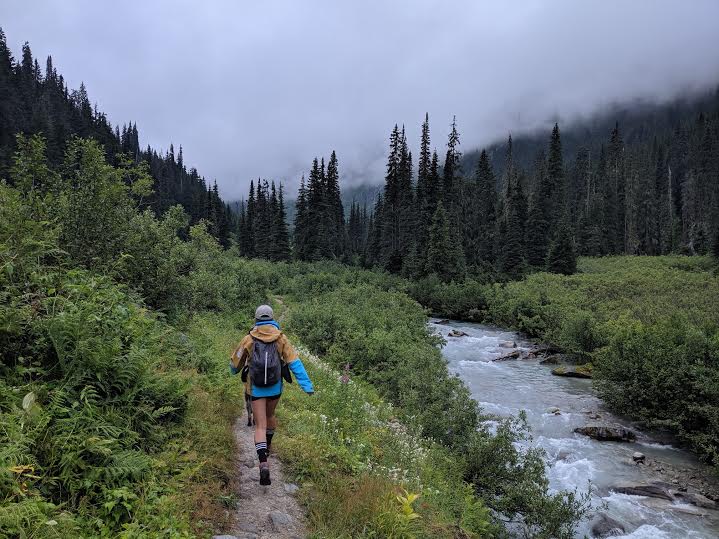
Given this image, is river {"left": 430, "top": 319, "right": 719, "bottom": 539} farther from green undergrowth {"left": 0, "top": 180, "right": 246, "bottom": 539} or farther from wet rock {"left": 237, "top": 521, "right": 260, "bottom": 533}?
green undergrowth {"left": 0, "top": 180, "right": 246, "bottom": 539}

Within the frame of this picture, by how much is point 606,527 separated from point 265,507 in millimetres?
7801

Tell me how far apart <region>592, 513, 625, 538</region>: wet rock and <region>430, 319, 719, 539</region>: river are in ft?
0.37

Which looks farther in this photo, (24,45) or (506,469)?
(24,45)

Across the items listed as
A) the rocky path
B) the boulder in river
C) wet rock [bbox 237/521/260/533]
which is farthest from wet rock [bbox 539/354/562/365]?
wet rock [bbox 237/521/260/533]

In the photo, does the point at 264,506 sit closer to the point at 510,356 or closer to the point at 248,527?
the point at 248,527

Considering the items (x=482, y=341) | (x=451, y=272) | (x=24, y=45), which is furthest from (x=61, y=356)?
(x=24, y=45)

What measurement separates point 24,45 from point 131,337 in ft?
539

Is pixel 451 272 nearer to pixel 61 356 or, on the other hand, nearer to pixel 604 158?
pixel 61 356

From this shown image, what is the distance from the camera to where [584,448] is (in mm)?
12195

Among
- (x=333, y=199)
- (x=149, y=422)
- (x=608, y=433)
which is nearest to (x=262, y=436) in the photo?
(x=149, y=422)

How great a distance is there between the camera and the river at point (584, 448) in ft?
29.5

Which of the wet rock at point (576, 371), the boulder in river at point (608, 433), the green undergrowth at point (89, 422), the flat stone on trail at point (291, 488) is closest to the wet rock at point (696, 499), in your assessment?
the boulder in river at point (608, 433)

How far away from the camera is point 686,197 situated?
7725cm

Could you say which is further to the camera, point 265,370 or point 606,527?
point 606,527
